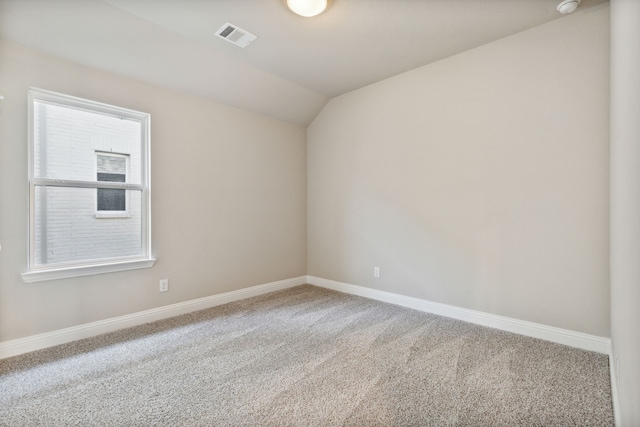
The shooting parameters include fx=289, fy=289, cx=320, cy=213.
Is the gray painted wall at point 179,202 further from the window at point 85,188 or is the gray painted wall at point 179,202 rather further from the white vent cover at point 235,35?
the white vent cover at point 235,35

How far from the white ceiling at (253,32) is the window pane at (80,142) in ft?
1.52

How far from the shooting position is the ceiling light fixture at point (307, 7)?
6.95 ft

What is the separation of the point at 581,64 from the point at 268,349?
3.35 meters

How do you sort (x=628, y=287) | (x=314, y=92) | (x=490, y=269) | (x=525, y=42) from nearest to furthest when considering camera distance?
(x=628, y=287), (x=525, y=42), (x=490, y=269), (x=314, y=92)

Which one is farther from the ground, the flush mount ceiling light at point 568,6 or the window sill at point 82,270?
the flush mount ceiling light at point 568,6

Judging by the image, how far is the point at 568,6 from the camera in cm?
214

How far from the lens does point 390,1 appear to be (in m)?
2.17

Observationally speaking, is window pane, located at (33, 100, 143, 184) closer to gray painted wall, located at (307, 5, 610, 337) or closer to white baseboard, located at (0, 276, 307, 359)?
white baseboard, located at (0, 276, 307, 359)

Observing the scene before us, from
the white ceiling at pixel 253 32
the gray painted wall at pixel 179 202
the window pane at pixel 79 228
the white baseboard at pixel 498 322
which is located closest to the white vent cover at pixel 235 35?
the white ceiling at pixel 253 32

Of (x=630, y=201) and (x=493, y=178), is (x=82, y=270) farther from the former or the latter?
(x=493, y=178)

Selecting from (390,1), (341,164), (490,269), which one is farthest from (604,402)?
(341,164)

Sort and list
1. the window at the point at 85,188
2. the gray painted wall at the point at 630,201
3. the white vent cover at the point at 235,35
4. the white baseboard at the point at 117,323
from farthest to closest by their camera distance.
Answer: the white vent cover at the point at 235,35 < the window at the point at 85,188 < the white baseboard at the point at 117,323 < the gray painted wall at the point at 630,201

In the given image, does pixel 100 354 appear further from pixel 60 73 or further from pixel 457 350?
pixel 457 350

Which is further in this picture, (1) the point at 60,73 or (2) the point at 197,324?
(2) the point at 197,324
